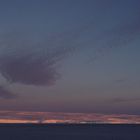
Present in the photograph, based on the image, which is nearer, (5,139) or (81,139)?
(5,139)

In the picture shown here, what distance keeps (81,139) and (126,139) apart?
8.70m

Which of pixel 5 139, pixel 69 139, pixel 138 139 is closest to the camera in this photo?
pixel 5 139

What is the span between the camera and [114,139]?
73.8 m

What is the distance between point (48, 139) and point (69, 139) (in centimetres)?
454

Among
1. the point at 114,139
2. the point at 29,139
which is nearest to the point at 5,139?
the point at 29,139

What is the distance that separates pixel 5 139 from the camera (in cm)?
6838

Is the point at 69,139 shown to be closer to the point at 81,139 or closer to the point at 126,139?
the point at 81,139

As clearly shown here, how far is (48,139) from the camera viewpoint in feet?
249

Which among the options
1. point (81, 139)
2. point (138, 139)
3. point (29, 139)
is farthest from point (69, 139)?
point (138, 139)

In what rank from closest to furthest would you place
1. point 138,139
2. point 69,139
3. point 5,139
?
1. point 5,139
2. point 138,139
3. point 69,139

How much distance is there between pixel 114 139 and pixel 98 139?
3741 mm

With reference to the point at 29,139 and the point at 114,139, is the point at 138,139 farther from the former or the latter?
the point at 29,139

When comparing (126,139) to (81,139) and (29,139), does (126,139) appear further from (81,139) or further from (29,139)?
(29,139)

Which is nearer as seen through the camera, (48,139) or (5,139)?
(5,139)
